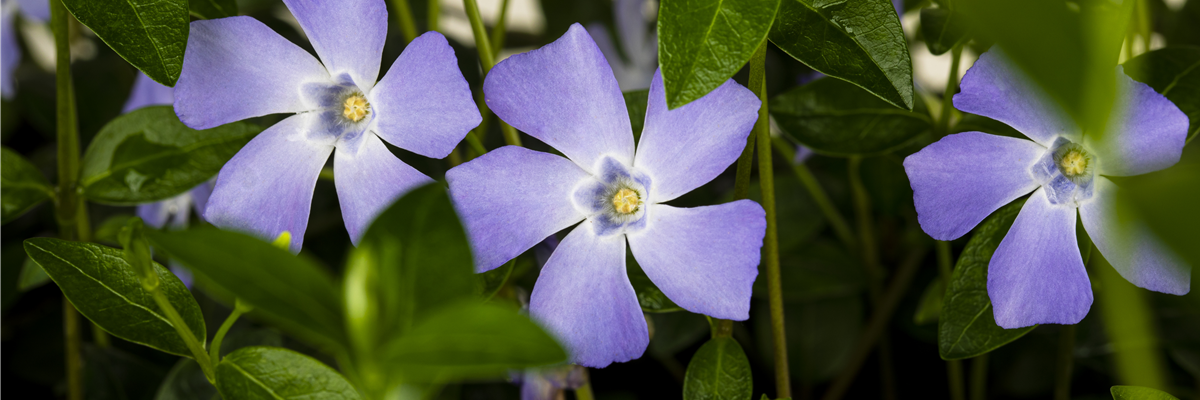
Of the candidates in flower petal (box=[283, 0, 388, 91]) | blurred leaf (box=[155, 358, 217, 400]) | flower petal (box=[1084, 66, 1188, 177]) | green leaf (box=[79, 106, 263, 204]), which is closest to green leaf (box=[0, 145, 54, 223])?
green leaf (box=[79, 106, 263, 204])

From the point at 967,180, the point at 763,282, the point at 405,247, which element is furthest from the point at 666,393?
the point at 405,247

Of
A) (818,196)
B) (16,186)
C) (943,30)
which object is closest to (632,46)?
(818,196)

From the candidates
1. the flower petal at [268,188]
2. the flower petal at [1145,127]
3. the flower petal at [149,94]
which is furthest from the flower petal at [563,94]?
the flower petal at [149,94]

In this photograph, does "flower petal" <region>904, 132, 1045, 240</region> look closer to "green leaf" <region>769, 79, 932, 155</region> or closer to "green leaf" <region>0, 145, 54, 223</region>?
"green leaf" <region>769, 79, 932, 155</region>

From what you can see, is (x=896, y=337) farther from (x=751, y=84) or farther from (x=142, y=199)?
(x=142, y=199)

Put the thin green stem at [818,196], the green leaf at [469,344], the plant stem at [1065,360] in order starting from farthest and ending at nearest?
the thin green stem at [818,196] < the plant stem at [1065,360] < the green leaf at [469,344]

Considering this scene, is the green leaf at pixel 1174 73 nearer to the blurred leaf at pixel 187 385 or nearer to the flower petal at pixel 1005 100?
the flower petal at pixel 1005 100

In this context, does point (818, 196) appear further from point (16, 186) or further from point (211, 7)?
point (16, 186)
